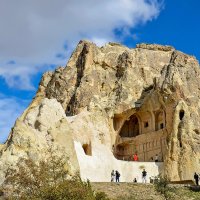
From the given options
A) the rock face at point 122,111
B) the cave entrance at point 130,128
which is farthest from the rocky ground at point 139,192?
the cave entrance at point 130,128

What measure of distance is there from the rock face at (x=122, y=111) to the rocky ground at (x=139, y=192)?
15.1ft

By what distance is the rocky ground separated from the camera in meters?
36.8

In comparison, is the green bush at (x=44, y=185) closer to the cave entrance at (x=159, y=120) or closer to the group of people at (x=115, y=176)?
the group of people at (x=115, y=176)

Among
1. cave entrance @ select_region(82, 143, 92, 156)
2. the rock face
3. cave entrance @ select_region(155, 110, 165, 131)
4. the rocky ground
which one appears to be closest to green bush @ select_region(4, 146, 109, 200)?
the rocky ground

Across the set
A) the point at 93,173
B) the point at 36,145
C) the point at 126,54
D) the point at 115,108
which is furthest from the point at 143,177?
the point at 126,54

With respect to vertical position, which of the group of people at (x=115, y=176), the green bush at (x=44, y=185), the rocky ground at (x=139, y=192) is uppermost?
the group of people at (x=115, y=176)

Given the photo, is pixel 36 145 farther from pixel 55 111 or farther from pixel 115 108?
pixel 115 108

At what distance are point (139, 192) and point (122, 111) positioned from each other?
57.6 ft

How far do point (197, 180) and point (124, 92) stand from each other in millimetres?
14518

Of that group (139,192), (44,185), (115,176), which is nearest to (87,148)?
(115,176)

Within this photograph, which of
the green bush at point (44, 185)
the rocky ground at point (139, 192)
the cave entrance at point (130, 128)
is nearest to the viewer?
the green bush at point (44, 185)

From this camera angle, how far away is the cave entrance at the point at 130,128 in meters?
57.5

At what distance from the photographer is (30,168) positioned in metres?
27.5

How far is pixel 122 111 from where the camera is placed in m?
54.5
